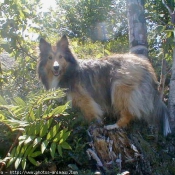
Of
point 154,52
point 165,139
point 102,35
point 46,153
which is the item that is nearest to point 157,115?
point 165,139

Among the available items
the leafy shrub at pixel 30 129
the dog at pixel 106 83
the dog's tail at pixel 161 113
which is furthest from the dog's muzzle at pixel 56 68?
the leafy shrub at pixel 30 129

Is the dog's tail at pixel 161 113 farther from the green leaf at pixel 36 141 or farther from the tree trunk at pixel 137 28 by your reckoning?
the green leaf at pixel 36 141

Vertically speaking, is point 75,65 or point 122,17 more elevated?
point 122,17

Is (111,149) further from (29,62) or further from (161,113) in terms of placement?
(29,62)

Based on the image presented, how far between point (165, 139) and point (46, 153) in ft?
7.23

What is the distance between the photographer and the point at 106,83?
5.18 meters

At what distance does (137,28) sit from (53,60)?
2013 millimetres

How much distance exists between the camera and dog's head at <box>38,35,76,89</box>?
17.4ft

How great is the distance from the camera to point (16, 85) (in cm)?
711

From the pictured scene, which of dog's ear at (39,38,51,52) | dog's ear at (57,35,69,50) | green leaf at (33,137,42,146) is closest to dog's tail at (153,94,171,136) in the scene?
A: dog's ear at (57,35,69,50)

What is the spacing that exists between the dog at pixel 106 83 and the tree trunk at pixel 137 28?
0.89m

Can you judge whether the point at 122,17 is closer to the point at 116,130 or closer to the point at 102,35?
the point at 102,35

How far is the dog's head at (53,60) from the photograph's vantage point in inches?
209

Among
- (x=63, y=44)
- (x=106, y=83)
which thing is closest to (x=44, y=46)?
(x=63, y=44)
